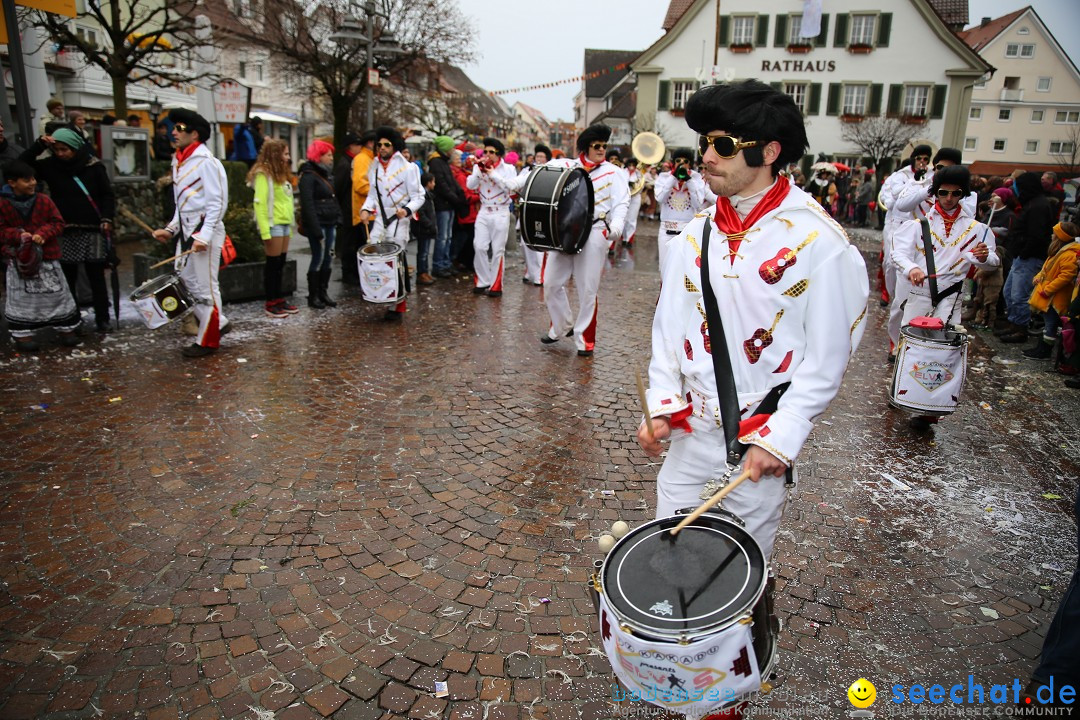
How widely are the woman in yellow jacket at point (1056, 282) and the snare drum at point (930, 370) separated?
3596mm

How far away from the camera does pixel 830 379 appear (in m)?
2.38

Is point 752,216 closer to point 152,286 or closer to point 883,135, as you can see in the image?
point 152,286

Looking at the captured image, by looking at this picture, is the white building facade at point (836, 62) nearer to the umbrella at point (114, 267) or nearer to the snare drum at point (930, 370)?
the umbrella at point (114, 267)

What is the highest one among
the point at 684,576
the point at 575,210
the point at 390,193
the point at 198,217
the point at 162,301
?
the point at 390,193

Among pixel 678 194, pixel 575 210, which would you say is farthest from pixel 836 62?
pixel 575 210

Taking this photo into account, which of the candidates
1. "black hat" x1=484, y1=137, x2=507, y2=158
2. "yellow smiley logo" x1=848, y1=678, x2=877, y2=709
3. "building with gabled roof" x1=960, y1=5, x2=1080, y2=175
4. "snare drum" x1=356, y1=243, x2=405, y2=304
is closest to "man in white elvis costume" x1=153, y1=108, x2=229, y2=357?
"snare drum" x1=356, y1=243, x2=405, y2=304

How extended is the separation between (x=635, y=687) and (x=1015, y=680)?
6.95ft

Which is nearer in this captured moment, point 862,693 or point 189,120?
point 862,693

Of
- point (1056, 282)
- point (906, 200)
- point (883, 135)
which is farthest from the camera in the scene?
point (883, 135)

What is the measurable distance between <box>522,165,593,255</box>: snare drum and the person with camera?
3566 mm

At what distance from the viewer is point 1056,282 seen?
26.7 feet

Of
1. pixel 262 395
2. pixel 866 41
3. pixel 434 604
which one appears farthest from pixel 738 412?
pixel 866 41

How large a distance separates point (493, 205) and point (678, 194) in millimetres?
3167

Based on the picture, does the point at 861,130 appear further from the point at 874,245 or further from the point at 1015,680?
the point at 1015,680
